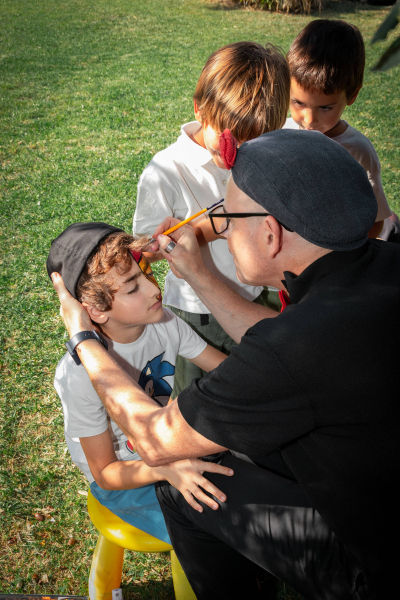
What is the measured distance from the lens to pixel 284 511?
169cm

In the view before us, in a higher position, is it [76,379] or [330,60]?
[330,60]

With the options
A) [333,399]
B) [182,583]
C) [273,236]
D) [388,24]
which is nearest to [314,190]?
[273,236]

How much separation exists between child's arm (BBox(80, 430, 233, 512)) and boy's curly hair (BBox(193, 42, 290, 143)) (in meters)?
1.51

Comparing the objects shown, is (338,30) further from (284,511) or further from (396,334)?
(284,511)

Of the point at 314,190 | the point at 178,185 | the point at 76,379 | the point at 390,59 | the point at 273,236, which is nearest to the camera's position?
the point at 390,59

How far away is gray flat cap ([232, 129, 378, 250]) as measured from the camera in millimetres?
1491

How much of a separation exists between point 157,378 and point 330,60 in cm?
219

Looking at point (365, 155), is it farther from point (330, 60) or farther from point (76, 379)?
point (76, 379)

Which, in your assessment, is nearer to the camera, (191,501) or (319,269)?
(319,269)

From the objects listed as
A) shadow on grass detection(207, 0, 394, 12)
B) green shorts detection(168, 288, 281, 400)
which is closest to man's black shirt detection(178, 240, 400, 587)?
green shorts detection(168, 288, 281, 400)

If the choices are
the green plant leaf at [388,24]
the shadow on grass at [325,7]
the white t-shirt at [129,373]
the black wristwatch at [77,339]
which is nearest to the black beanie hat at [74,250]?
the black wristwatch at [77,339]

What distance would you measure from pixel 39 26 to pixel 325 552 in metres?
16.8

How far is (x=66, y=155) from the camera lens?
7320mm

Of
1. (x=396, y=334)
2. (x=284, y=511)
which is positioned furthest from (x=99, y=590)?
(x=396, y=334)
